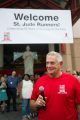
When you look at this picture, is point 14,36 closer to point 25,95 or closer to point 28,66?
point 25,95

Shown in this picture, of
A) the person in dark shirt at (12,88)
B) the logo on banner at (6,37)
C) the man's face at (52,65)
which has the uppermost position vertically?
the logo on banner at (6,37)

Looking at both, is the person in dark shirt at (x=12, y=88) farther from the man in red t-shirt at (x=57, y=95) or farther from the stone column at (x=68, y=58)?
the man in red t-shirt at (x=57, y=95)

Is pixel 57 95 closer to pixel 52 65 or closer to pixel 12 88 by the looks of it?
pixel 52 65

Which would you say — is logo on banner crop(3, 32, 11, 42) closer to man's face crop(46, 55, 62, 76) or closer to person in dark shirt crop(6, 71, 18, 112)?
person in dark shirt crop(6, 71, 18, 112)

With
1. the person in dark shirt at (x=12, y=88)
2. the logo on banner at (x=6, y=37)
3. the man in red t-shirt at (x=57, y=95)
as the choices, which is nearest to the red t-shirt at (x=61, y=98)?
the man in red t-shirt at (x=57, y=95)

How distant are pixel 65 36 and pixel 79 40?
5.12 meters

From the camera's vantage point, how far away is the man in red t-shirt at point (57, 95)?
402 centimetres

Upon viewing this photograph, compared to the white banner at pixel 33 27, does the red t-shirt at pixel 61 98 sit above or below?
below

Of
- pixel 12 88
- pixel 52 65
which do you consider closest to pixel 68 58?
pixel 12 88

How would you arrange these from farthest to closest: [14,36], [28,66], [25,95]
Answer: [28,66]
[14,36]
[25,95]

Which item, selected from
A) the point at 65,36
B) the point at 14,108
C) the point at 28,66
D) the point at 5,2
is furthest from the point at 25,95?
the point at 5,2

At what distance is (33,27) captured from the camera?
12820 mm

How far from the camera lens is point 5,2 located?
16516mm

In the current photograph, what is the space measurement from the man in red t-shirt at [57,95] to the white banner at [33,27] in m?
8.57
